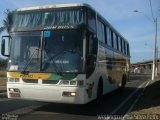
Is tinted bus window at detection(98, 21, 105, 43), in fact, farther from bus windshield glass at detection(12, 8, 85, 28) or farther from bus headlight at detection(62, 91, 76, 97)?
bus headlight at detection(62, 91, 76, 97)

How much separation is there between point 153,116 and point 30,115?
380 centimetres

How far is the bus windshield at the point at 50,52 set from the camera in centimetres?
1224

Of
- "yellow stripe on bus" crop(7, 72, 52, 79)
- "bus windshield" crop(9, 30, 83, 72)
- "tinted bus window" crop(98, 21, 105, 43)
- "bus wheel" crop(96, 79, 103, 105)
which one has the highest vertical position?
"tinted bus window" crop(98, 21, 105, 43)

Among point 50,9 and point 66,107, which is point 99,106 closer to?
point 66,107

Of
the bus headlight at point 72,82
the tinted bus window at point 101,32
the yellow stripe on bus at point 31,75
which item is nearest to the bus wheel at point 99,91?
the tinted bus window at point 101,32

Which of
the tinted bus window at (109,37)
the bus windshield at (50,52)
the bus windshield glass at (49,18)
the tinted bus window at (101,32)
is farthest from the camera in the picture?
the tinted bus window at (109,37)

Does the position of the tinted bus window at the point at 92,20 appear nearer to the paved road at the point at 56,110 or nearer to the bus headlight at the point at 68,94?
the bus headlight at the point at 68,94

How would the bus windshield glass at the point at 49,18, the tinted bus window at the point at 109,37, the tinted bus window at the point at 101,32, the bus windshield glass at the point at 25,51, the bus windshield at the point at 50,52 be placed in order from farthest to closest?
the tinted bus window at the point at 109,37
the tinted bus window at the point at 101,32
the bus windshield glass at the point at 49,18
the bus windshield glass at the point at 25,51
the bus windshield at the point at 50,52

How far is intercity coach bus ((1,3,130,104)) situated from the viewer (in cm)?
1216

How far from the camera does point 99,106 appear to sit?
15148mm

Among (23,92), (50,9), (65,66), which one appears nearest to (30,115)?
(23,92)

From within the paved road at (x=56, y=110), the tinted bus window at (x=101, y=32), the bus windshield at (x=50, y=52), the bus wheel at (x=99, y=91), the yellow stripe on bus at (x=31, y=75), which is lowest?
the paved road at (x=56, y=110)

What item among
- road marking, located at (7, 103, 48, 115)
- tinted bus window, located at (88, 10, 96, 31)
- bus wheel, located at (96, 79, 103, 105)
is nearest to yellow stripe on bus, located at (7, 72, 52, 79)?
road marking, located at (7, 103, 48, 115)

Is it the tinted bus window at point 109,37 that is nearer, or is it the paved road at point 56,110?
the paved road at point 56,110
